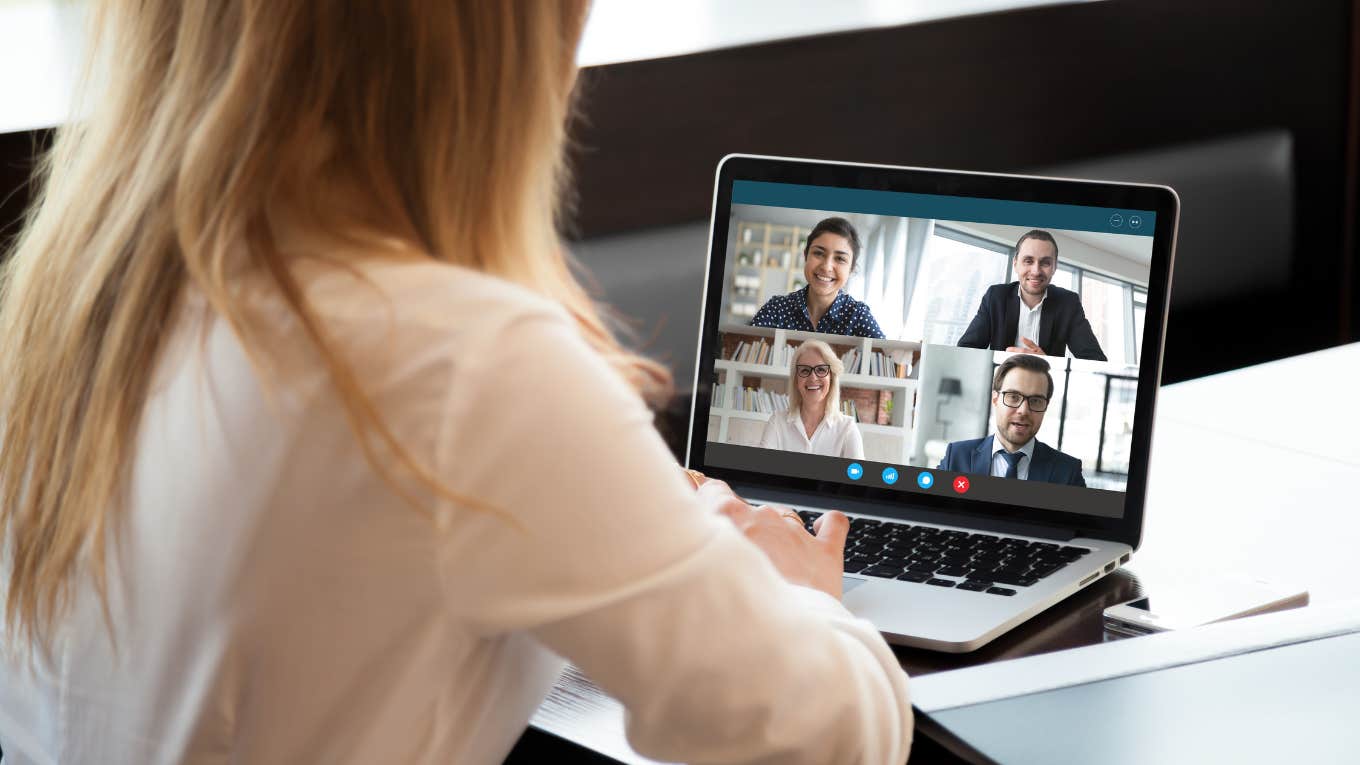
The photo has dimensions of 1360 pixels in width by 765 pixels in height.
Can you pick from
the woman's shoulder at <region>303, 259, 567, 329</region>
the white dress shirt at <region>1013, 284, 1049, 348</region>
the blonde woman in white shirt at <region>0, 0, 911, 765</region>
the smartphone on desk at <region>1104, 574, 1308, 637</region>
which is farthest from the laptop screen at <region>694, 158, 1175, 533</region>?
the woman's shoulder at <region>303, 259, 567, 329</region>

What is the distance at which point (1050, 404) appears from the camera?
1065mm

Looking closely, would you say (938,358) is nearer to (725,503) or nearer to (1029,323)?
(1029,323)

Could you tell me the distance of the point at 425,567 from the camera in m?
0.55

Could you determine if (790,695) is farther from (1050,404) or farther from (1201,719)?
(1050,404)

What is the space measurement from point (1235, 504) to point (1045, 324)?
290 mm

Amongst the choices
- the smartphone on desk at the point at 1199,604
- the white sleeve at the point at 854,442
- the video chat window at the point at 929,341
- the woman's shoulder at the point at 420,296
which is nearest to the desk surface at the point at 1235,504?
the smartphone on desk at the point at 1199,604

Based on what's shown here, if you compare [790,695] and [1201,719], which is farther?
[1201,719]

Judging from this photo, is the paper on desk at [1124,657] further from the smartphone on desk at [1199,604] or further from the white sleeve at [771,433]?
the white sleeve at [771,433]

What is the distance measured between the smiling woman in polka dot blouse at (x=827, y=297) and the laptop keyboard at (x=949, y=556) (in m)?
0.16

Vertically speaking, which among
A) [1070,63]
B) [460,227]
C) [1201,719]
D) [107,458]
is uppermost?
[1070,63]

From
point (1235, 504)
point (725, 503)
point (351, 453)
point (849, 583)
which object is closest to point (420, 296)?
point (351, 453)

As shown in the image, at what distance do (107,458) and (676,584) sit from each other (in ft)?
0.89

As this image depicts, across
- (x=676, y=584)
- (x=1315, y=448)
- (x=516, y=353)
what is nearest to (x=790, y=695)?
(x=676, y=584)

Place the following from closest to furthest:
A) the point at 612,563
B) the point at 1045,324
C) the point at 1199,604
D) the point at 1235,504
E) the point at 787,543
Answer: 1. the point at 612,563
2. the point at 787,543
3. the point at 1199,604
4. the point at 1045,324
5. the point at 1235,504
